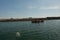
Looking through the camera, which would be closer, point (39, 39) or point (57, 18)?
point (39, 39)

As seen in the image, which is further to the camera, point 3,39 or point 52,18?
point 52,18

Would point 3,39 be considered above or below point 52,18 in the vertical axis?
above

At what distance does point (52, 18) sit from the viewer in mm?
199875

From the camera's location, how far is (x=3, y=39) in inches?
1180

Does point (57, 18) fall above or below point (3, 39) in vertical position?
below

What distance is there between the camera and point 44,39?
28.9 m

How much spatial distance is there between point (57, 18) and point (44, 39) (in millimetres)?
174593

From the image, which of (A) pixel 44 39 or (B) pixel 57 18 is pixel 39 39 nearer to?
(A) pixel 44 39

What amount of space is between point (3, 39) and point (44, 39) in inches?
378

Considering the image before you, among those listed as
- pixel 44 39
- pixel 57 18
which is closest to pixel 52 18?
pixel 57 18

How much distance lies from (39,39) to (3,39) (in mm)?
8471

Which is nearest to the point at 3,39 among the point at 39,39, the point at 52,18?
the point at 39,39

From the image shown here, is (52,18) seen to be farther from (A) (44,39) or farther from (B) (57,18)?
(A) (44,39)

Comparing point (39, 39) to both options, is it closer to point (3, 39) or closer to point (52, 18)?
point (3, 39)
